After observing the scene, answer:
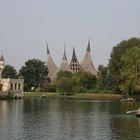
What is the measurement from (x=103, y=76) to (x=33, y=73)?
65.0ft

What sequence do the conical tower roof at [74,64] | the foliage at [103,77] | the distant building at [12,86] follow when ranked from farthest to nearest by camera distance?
the conical tower roof at [74,64] < the foliage at [103,77] < the distant building at [12,86]

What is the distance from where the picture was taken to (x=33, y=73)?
130 metres

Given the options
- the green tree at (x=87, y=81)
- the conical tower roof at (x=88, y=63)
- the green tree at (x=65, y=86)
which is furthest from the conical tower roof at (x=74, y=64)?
the green tree at (x=65, y=86)

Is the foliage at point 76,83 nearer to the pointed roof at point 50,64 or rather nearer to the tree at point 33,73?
the tree at point 33,73

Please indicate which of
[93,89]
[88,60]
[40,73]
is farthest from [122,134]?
Result: [88,60]

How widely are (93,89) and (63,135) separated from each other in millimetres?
87272

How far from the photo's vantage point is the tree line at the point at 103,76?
8800cm

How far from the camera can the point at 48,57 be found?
522 feet

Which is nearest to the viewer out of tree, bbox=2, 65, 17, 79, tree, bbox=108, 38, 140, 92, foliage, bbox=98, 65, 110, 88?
tree, bbox=108, 38, 140, 92

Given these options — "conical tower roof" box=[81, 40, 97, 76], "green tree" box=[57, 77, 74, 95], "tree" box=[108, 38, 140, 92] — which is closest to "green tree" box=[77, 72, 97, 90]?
"green tree" box=[57, 77, 74, 95]

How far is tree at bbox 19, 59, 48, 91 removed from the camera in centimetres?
13000

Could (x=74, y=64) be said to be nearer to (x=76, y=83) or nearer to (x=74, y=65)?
(x=74, y=65)

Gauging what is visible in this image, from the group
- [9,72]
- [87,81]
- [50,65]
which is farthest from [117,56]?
[50,65]

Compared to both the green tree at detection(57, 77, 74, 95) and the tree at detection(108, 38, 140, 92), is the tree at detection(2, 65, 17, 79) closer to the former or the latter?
the green tree at detection(57, 77, 74, 95)
